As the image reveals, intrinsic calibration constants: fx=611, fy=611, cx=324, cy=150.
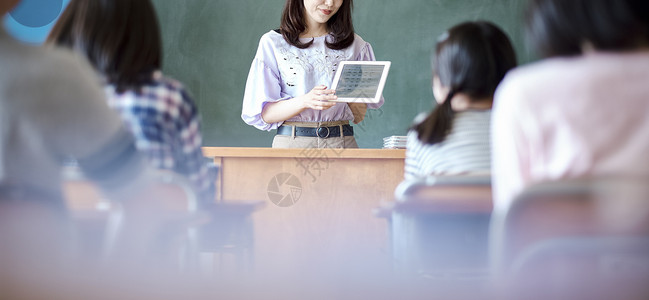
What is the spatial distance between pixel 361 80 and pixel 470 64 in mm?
712

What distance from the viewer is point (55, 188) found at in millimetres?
742

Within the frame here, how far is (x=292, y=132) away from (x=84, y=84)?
141cm

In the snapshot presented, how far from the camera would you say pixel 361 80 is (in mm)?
1889

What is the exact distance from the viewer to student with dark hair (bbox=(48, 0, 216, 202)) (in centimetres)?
86

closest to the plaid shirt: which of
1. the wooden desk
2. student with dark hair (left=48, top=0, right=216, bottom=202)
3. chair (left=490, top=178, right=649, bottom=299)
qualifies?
student with dark hair (left=48, top=0, right=216, bottom=202)

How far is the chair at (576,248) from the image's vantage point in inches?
29.1

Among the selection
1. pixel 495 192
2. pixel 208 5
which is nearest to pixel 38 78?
pixel 495 192

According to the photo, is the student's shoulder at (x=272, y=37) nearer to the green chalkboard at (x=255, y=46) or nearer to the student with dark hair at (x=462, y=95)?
the student with dark hair at (x=462, y=95)

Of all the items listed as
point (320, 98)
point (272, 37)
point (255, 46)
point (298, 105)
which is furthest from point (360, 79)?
point (255, 46)

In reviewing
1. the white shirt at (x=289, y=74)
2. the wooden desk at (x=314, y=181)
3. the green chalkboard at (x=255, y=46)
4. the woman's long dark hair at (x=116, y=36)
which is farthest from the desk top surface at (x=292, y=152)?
the green chalkboard at (x=255, y=46)

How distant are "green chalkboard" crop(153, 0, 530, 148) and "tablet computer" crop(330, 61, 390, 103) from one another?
6.21ft

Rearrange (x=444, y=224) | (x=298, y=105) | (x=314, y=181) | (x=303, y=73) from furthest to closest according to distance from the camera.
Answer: (x=303, y=73), (x=298, y=105), (x=314, y=181), (x=444, y=224)

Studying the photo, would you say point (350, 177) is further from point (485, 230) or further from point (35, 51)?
point (35, 51)

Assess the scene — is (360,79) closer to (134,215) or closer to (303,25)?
(303,25)
